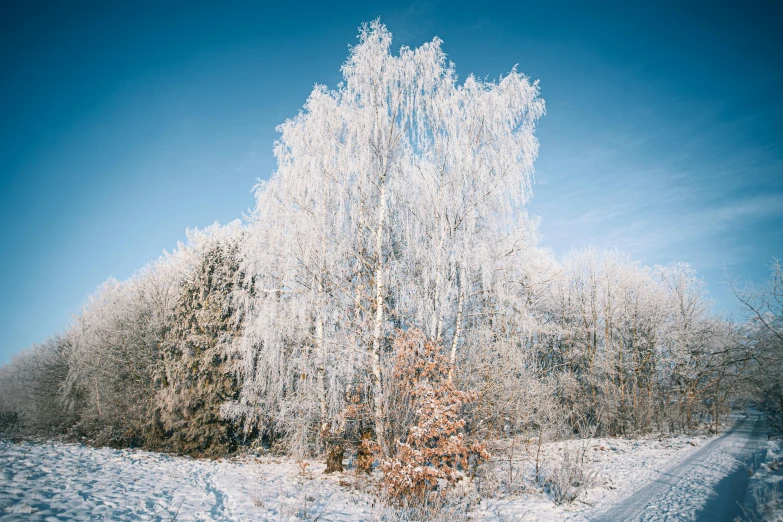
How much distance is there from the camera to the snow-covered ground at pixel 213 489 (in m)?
5.05

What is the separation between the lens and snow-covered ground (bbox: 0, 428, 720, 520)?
5.05 metres

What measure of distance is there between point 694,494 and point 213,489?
9941 mm

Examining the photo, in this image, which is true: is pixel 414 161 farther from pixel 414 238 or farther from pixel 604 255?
pixel 604 255

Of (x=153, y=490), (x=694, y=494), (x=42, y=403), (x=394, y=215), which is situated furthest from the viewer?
(x=42, y=403)

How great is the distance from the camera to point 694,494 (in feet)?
21.7

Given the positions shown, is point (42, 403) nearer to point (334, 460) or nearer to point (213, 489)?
point (213, 489)

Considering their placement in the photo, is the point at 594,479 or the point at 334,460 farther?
the point at 334,460

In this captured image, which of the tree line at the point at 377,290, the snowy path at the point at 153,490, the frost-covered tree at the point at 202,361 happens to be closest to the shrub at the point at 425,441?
the tree line at the point at 377,290

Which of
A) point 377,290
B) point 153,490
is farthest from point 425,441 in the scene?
point 153,490

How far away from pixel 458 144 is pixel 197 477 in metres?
10.4

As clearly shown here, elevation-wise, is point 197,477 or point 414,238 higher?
point 414,238

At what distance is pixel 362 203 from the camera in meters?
8.54

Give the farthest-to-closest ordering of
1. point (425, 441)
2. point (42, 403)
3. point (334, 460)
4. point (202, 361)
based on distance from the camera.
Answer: point (42, 403)
point (202, 361)
point (334, 460)
point (425, 441)

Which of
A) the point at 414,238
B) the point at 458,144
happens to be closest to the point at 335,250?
the point at 414,238
